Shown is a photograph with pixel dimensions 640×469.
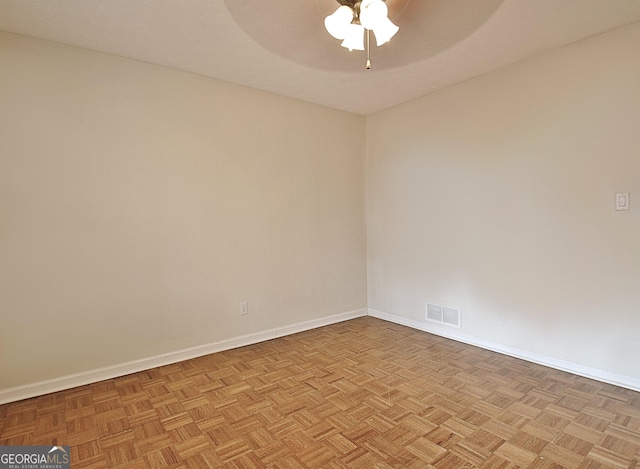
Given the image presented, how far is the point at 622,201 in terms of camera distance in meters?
2.31

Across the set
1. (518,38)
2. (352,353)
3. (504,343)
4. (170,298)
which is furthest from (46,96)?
(504,343)

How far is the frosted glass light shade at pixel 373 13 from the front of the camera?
171 centimetres

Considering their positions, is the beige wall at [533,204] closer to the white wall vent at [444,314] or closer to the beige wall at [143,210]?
the white wall vent at [444,314]

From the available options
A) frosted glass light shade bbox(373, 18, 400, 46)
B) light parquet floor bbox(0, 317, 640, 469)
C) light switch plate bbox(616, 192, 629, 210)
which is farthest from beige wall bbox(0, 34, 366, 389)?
light switch plate bbox(616, 192, 629, 210)

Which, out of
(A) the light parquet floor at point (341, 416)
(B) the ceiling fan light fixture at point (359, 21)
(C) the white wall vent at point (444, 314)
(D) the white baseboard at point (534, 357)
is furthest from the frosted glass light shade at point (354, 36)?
(D) the white baseboard at point (534, 357)

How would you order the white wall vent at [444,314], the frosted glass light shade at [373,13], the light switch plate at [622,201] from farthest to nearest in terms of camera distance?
the white wall vent at [444,314] → the light switch plate at [622,201] → the frosted glass light shade at [373,13]

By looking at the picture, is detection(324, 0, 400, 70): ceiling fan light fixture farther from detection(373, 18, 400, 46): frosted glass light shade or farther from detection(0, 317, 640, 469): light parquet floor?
detection(0, 317, 640, 469): light parquet floor

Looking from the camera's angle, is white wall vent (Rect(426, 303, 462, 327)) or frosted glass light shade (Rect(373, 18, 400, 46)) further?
white wall vent (Rect(426, 303, 462, 327))

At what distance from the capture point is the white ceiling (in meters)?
1.98

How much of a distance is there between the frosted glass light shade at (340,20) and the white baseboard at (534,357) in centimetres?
274

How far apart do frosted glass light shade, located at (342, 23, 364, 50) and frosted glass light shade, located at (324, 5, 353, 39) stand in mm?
36

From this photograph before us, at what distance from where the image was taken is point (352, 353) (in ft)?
9.91

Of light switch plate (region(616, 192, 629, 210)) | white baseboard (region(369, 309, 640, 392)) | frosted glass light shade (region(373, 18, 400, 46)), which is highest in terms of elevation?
frosted glass light shade (region(373, 18, 400, 46))

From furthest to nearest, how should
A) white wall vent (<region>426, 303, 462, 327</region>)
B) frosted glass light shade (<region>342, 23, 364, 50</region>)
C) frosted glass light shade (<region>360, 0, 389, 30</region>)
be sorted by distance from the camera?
white wall vent (<region>426, 303, 462, 327</region>) → frosted glass light shade (<region>342, 23, 364, 50</region>) → frosted glass light shade (<region>360, 0, 389, 30</region>)
